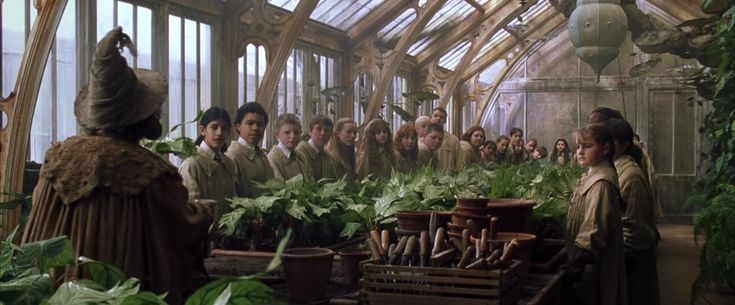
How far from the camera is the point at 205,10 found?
7.24 meters

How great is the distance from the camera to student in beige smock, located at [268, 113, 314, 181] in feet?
16.4

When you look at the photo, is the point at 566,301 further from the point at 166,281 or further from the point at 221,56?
the point at 221,56

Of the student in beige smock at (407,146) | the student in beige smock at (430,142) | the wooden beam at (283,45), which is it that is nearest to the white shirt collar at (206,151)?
the student in beige smock at (407,146)

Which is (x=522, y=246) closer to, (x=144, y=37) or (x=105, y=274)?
(x=105, y=274)

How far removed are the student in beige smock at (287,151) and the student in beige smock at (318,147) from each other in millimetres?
313

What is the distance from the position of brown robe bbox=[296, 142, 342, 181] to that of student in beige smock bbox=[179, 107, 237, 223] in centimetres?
127

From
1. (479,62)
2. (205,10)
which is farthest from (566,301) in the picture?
(479,62)

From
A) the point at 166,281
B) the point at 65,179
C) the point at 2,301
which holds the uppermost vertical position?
the point at 65,179

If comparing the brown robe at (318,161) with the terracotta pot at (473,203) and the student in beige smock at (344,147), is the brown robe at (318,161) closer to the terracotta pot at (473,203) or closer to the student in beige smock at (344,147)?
the student in beige smock at (344,147)

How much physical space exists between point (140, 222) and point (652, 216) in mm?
2636

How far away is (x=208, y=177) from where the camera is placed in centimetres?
399

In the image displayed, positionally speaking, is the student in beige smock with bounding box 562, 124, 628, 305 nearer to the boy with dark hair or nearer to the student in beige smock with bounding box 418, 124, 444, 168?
the student in beige smock with bounding box 418, 124, 444, 168

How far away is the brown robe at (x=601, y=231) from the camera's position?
3.31 metres

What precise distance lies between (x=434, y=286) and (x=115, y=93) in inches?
41.4
